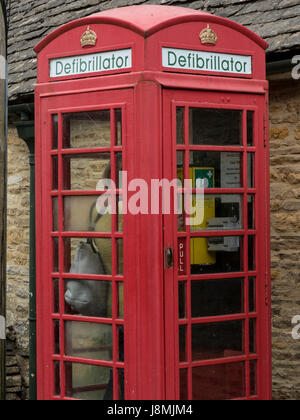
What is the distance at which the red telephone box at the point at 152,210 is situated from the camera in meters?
4.14

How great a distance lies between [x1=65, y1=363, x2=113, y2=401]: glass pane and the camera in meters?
4.46

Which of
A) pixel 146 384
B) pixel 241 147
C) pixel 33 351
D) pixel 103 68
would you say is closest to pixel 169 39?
pixel 103 68

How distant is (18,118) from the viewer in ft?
27.3

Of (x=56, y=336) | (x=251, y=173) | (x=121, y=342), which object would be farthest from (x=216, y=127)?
(x=56, y=336)

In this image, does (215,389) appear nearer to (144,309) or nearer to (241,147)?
(144,309)

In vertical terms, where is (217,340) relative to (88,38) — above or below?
below

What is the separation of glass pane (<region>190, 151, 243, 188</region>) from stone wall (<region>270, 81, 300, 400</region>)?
4.93 ft

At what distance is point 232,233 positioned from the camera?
14.3 ft

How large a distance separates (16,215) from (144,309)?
14.9ft

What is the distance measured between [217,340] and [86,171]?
1.36 meters

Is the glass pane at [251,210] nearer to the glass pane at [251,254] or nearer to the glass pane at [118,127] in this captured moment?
the glass pane at [251,254]

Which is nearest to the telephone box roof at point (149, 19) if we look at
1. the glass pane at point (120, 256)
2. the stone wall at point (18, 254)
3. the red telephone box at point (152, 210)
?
the red telephone box at point (152, 210)

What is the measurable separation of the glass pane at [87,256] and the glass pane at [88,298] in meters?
0.08

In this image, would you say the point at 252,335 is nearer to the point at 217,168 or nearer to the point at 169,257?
the point at 169,257
